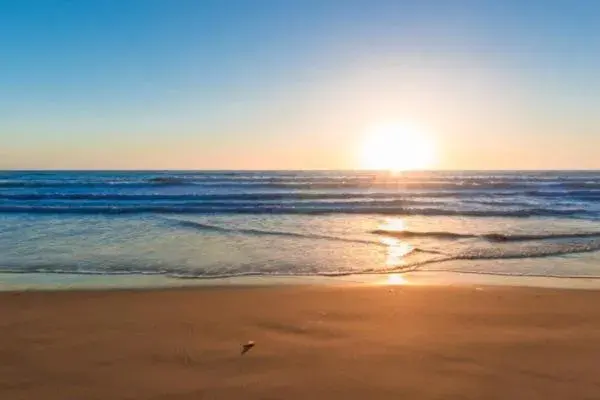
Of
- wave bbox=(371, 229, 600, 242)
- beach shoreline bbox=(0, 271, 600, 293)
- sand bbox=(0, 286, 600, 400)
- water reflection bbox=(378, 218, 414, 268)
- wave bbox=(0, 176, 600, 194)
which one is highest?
wave bbox=(0, 176, 600, 194)

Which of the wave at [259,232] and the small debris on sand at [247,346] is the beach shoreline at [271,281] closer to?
the small debris on sand at [247,346]

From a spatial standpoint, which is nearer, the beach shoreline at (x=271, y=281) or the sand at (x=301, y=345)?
the sand at (x=301, y=345)

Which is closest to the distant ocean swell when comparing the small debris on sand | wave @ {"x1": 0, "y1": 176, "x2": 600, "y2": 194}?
wave @ {"x1": 0, "y1": 176, "x2": 600, "y2": 194}

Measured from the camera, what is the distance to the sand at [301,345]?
3.51m

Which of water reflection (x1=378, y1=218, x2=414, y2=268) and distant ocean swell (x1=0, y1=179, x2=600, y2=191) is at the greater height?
distant ocean swell (x1=0, y1=179, x2=600, y2=191)

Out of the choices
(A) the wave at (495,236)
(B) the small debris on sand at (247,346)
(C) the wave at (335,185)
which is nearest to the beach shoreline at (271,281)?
(B) the small debris on sand at (247,346)

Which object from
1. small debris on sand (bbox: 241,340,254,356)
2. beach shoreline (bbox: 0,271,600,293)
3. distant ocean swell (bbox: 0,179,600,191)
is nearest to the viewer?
small debris on sand (bbox: 241,340,254,356)

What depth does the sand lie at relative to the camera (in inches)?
138

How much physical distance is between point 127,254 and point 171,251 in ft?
2.58

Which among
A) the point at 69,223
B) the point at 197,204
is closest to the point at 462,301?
the point at 69,223

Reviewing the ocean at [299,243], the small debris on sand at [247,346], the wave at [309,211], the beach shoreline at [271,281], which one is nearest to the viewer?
the small debris on sand at [247,346]

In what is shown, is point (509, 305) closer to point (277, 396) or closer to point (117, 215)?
point (277, 396)

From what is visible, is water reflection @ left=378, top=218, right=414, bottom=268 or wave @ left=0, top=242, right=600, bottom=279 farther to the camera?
water reflection @ left=378, top=218, right=414, bottom=268

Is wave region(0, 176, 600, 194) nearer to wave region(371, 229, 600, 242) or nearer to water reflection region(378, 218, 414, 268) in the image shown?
water reflection region(378, 218, 414, 268)
